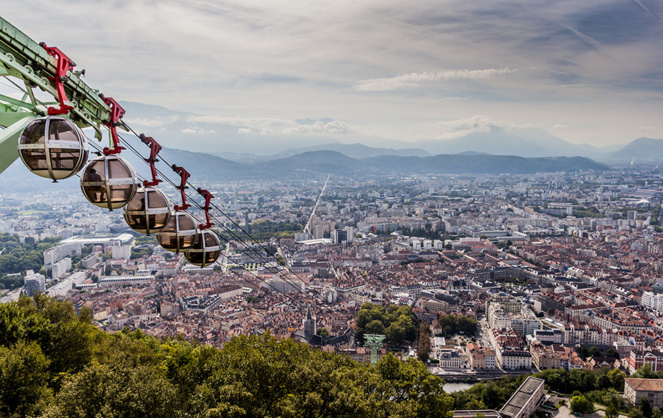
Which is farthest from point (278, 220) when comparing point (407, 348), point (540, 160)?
point (540, 160)

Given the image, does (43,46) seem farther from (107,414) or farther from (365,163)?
(365,163)

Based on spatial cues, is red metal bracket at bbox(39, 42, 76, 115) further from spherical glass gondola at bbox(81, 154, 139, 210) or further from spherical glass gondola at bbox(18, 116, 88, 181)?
spherical glass gondola at bbox(81, 154, 139, 210)

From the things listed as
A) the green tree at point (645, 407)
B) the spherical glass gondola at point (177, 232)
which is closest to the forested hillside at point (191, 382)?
the spherical glass gondola at point (177, 232)

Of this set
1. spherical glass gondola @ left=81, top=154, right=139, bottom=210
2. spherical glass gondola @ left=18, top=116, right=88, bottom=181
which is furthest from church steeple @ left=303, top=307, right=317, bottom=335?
spherical glass gondola @ left=18, top=116, right=88, bottom=181

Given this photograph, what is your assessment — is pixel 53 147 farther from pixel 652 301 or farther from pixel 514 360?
pixel 652 301

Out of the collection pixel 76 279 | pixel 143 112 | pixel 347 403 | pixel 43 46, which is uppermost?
pixel 143 112

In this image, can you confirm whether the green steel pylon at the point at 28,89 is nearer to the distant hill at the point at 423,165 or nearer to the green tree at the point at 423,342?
the green tree at the point at 423,342
